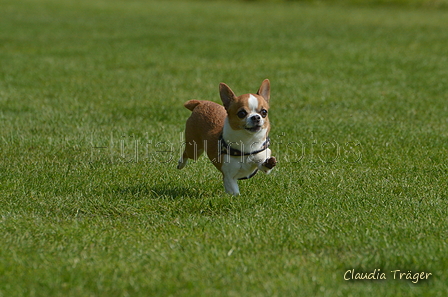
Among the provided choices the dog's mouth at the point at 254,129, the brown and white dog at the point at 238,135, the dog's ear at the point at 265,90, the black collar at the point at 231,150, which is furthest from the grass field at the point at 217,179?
the dog's ear at the point at 265,90

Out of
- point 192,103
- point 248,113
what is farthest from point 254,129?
point 192,103

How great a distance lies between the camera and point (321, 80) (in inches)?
525

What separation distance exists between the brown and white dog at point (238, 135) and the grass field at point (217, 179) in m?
0.33

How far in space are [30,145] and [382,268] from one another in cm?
535

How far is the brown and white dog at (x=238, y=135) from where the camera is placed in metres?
5.64

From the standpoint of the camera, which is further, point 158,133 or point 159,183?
point 158,133

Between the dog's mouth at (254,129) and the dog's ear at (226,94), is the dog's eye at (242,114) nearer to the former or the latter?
the dog's mouth at (254,129)

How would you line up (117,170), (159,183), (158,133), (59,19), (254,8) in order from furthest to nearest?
(254,8)
(59,19)
(158,133)
(117,170)
(159,183)

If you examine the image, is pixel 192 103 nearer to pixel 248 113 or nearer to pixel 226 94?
pixel 226 94

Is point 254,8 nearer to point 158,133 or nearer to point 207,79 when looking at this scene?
point 207,79

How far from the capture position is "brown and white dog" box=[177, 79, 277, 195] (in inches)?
222

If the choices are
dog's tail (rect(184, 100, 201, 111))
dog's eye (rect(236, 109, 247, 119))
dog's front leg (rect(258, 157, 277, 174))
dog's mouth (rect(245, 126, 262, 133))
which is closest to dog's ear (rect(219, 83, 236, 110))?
dog's eye (rect(236, 109, 247, 119))

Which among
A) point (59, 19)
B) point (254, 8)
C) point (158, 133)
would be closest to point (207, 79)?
point (158, 133)

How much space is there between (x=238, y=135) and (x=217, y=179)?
1.29 metres
